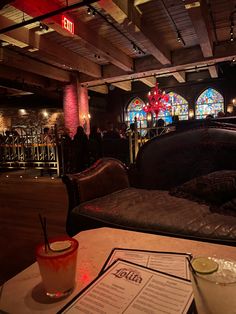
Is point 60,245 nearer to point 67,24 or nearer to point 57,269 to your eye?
point 57,269

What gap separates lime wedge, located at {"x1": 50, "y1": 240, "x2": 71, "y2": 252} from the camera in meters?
0.79

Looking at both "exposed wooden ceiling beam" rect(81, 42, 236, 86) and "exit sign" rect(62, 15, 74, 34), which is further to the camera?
"exposed wooden ceiling beam" rect(81, 42, 236, 86)

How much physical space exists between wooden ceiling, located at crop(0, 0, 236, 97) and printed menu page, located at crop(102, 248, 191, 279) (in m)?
3.49

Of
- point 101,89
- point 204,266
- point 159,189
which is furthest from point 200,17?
point 101,89

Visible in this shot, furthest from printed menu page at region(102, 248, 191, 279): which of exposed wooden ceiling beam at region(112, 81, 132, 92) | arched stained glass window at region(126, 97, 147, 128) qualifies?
arched stained glass window at region(126, 97, 147, 128)

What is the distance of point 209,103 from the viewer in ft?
40.0

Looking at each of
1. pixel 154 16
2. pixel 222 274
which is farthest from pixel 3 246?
pixel 154 16

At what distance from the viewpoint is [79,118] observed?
28.8ft

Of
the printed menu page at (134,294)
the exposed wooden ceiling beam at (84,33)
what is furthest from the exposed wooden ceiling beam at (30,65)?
the printed menu page at (134,294)

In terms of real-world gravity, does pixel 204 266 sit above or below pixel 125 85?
below

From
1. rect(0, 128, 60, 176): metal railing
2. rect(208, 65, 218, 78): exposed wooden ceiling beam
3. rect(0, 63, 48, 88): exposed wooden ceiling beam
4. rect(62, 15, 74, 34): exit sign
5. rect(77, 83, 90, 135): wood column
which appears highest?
rect(208, 65, 218, 78): exposed wooden ceiling beam

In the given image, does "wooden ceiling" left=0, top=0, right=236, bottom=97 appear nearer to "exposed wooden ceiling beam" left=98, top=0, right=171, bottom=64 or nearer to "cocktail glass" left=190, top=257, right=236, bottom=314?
"exposed wooden ceiling beam" left=98, top=0, right=171, bottom=64

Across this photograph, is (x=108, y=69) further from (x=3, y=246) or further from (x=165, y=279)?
(x=165, y=279)

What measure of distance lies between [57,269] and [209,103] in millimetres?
12658
